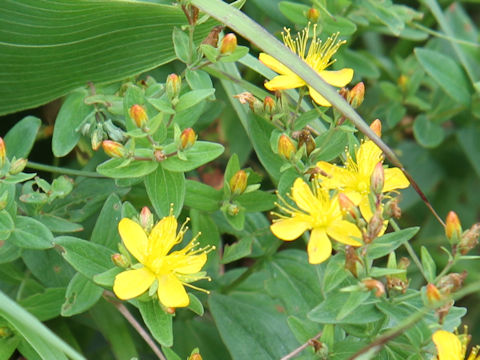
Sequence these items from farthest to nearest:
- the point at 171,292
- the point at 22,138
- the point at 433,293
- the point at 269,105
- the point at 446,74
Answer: the point at 446,74 < the point at 22,138 < the point at 269,105 < the point at 171,292 < the point at 433,293

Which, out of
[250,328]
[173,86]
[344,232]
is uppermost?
[173,86]

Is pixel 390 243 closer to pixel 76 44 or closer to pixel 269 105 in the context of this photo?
pixel 269 105

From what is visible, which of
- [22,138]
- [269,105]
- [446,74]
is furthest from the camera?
[446,74]

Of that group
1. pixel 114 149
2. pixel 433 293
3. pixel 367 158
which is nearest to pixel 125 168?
pixel 114 149

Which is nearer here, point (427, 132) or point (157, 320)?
point (157, 320)

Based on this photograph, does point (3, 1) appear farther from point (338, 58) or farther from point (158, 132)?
point (338, 58)

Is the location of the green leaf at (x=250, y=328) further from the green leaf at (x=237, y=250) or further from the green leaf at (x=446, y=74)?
the green leaf at (x=446, y=74)
